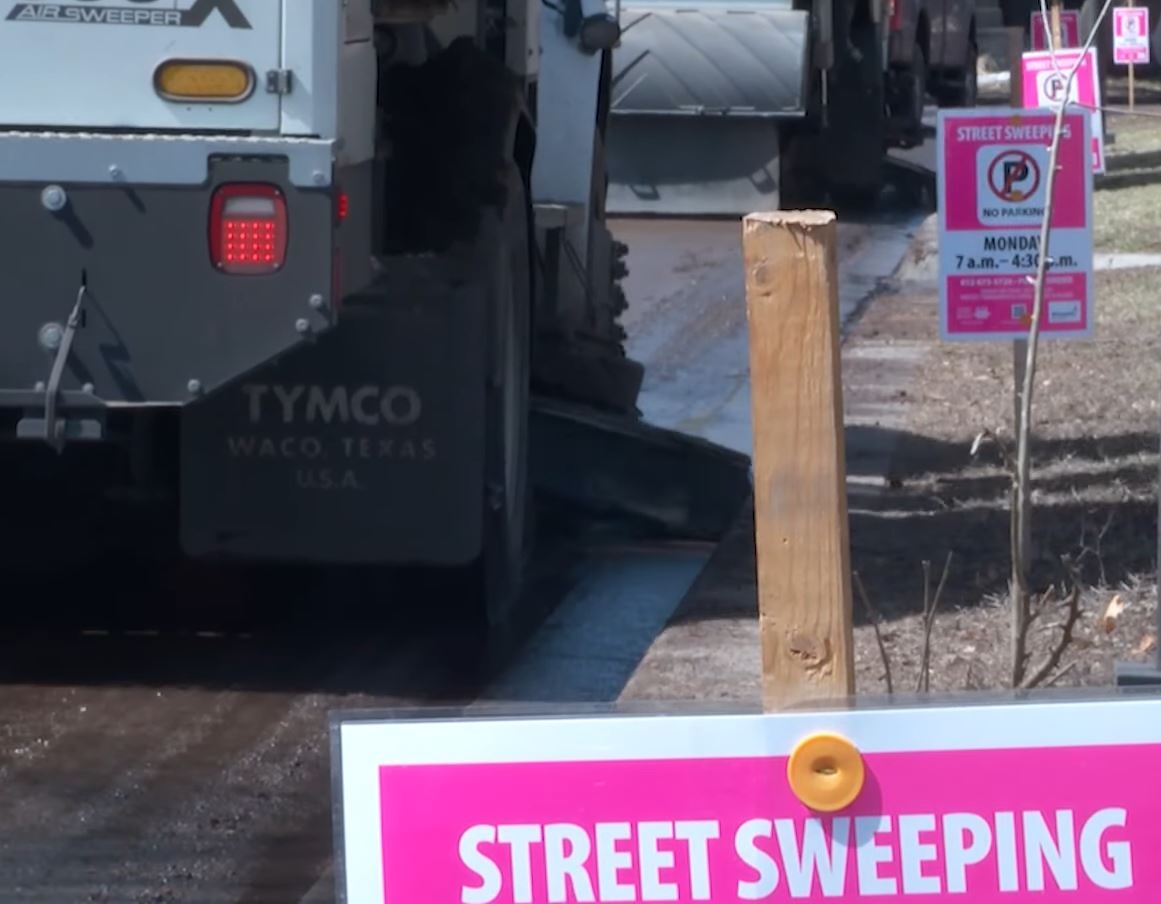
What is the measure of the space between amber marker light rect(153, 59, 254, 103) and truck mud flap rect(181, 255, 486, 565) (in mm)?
1014

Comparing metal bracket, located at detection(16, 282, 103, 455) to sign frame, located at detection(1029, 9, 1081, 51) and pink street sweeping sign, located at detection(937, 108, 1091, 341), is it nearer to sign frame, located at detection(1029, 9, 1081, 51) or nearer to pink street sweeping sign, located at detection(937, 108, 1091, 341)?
pink street sweeping sign, located at detection(937, 108, 1091, 341)

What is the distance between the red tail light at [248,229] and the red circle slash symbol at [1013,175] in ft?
8.10

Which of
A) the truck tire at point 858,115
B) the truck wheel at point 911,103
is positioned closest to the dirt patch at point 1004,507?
the truck tire at point 858,115

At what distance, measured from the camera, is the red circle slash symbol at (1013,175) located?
23.6ft

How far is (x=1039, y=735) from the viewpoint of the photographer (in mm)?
2576

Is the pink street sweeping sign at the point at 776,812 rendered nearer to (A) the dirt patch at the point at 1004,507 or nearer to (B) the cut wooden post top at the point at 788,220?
(B) the cut wooden post top at the point at 788,220

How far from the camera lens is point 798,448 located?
9.22 ft

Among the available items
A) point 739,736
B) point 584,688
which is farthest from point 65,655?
point 739,736

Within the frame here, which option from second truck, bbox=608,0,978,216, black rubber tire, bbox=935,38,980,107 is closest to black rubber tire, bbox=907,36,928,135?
second truck, bbox=608,0,978,216

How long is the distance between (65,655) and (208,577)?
3.49 ft

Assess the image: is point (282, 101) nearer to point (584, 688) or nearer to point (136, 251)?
point (136, 251)

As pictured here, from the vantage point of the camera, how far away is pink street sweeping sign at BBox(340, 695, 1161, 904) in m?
2.57

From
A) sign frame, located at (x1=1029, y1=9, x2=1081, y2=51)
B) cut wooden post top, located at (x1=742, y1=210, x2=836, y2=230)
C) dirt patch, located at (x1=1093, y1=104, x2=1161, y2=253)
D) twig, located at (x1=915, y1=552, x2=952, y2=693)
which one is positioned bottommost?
dirt patch, located at (x1=1093, y1=104, x2=1161, y2=253)

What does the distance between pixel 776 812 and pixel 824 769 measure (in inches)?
2.8
